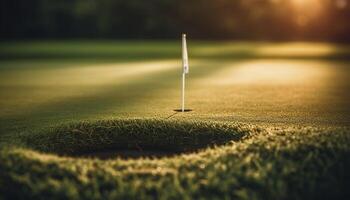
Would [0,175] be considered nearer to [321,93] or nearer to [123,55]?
[321,93]

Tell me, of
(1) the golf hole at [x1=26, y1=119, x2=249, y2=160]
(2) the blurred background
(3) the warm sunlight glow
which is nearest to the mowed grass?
(1) the golf hole at [x1=26, y1=119, x2=249, y2=160]

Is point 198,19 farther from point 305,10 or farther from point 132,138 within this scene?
point 132,138

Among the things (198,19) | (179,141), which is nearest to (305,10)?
(198,19)

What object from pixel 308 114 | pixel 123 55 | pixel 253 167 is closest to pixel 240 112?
pixel 308 114

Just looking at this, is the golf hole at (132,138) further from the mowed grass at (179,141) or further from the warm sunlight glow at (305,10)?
the warm sunlight glow at (305,10)

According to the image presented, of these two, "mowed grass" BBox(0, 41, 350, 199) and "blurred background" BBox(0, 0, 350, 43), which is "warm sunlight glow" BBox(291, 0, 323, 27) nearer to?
"blurred background" BBox(0, 0, 350, 43)

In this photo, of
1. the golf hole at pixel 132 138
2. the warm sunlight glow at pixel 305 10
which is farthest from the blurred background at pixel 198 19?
the golf hole at pixel 132 138
